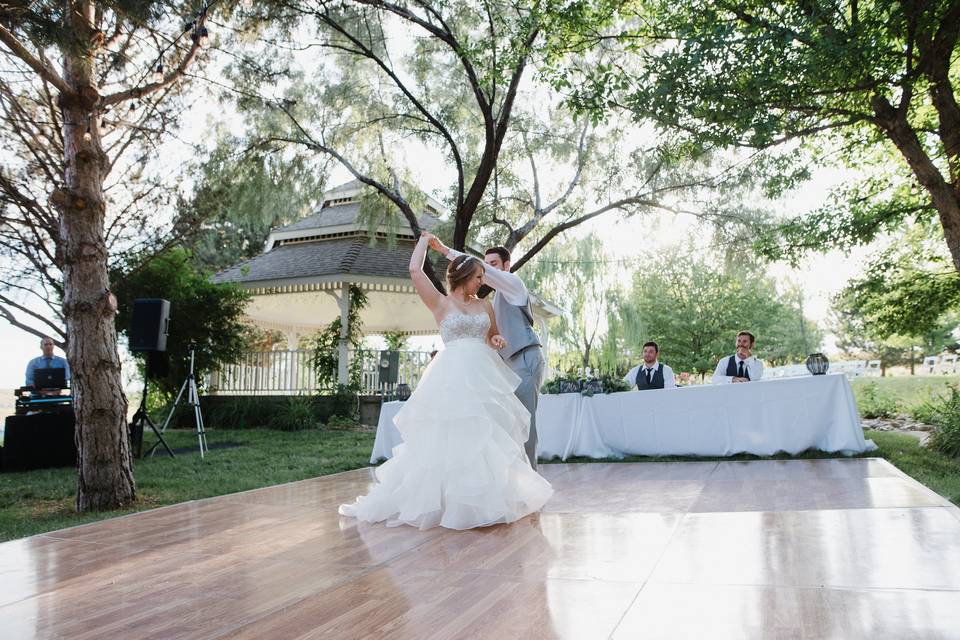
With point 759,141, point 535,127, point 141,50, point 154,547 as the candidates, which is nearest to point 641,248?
point 535,127

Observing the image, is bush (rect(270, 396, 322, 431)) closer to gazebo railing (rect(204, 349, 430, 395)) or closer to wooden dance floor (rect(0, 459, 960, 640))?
gazebo railing (rect(204, 349, 430, 395))

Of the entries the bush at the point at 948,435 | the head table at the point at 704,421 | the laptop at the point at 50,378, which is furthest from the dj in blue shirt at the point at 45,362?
the bush at the point at 948,435

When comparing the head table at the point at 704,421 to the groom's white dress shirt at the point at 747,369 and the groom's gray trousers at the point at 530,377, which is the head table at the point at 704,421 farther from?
the groom's gray trousers at the point at 530,377

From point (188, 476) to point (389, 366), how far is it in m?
8.13

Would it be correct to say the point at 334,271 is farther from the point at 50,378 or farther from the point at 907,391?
the point at 907,391

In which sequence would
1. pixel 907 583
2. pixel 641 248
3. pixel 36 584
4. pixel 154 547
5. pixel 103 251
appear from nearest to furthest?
pixel 907 583 < pixel 36 584 < pixel 154 547 < pixel 103 251 < pixel 641 248

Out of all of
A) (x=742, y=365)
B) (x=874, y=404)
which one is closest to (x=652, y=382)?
(x=742, y=365)

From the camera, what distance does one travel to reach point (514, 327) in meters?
5.32

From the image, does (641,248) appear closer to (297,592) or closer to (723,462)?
(723,462)

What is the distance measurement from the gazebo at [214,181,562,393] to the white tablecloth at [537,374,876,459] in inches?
315

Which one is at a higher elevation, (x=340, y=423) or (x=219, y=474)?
(x=340, y=423)

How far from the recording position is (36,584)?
3.28 m

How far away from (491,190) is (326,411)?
6.28 meters

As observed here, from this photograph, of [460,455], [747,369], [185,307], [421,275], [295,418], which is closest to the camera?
[460,455]
